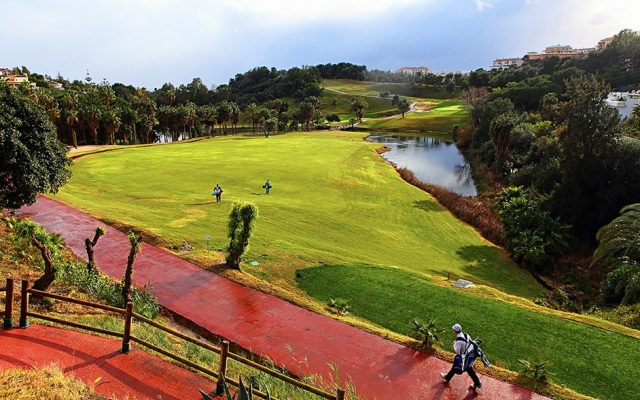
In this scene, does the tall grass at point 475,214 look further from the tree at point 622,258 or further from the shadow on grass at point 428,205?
the tree at point 622,258

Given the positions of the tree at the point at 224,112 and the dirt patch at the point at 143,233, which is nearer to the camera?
the dirt patch at the point at 143,233

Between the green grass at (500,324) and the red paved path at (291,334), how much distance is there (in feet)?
5.99

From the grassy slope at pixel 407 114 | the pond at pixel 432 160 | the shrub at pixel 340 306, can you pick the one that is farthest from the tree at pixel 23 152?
the grassy slope at pixel 407 114

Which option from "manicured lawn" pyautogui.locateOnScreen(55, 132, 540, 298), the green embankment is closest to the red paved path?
the green embankment

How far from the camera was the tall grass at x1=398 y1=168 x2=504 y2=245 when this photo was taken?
3703 cm

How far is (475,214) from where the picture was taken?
40.6 meters

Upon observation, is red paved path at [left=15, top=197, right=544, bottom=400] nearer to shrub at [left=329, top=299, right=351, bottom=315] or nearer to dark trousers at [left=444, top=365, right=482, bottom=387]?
dark trousers at [left=444, top=365, right=482, bottom=387]

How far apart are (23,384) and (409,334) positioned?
1122cm

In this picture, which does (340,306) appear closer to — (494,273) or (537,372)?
(537,372)

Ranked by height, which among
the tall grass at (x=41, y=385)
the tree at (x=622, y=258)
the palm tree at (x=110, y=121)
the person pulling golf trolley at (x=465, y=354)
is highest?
the palm tree at (x=110, y=121)

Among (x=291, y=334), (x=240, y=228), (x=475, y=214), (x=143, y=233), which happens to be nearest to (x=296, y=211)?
(x=143, y=233)

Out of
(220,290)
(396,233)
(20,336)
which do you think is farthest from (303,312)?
(396,233)

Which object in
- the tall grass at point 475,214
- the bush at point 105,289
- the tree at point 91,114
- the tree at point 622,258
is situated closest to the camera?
the bush at point 105,289

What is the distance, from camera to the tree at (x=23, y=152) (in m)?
18.2
